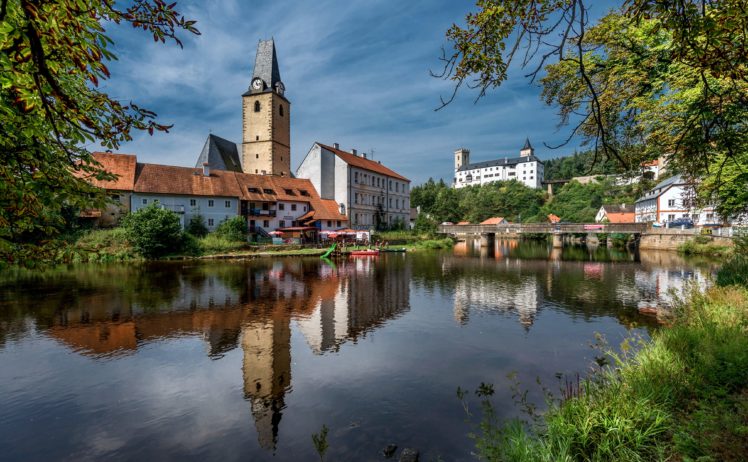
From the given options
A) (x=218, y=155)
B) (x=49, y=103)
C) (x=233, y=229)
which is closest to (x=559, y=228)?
(x=233, y=229)

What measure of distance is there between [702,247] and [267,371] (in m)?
Answer: 49.6

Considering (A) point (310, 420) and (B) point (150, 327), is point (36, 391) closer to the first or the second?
(B) point (150, 327)

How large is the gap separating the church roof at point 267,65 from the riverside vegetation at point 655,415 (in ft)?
197

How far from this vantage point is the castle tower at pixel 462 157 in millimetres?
172500

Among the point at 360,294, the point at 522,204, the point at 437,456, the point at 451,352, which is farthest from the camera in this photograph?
the point at 522,204

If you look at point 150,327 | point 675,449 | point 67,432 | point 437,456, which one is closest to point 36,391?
point 67,432

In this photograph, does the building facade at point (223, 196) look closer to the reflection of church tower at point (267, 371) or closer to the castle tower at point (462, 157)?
the reflection of church tower at point (267, 371)

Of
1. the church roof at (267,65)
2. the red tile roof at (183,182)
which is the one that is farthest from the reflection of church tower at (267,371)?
the church roof at (267,65)

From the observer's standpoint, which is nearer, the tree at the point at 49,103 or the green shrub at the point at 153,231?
the tree at the point at 49,103

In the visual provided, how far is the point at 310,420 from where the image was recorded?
7.47m

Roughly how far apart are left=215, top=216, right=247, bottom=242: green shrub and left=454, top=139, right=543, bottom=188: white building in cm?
11369

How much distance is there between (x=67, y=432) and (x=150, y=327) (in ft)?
23.1

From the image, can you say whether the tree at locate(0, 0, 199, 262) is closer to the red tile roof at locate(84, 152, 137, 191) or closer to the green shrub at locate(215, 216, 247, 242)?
the green shrub at locate(215, 216, 247, 242)

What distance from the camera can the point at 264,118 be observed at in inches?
2312
